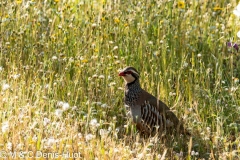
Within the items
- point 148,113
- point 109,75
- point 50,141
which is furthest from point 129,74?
point 50,141

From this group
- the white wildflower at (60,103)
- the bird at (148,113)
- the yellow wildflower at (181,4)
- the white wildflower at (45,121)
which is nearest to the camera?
the white wildflower at (45,121)

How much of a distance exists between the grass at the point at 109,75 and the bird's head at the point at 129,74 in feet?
0.98

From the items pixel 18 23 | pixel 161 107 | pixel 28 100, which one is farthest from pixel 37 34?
pixel 161 107

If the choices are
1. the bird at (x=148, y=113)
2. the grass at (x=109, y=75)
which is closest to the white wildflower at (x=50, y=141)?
the grass at (x=109, y=75)

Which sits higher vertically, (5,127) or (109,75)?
(109,75)

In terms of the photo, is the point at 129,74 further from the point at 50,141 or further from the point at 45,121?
the point at 50,141

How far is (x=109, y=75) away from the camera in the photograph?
840cm

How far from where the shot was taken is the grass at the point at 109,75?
6940 mm

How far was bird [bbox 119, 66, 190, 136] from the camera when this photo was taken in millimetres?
7691

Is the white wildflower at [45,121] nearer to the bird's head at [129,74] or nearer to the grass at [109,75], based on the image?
the grass at [109,75]

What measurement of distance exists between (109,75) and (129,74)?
611mm

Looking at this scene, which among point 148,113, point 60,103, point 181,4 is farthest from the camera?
point 181,4

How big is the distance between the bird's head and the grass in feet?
0.98

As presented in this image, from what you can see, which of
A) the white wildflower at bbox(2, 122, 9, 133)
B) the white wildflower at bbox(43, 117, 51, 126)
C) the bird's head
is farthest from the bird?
the white wildflower at bbox(2, 122, 9, 133)
